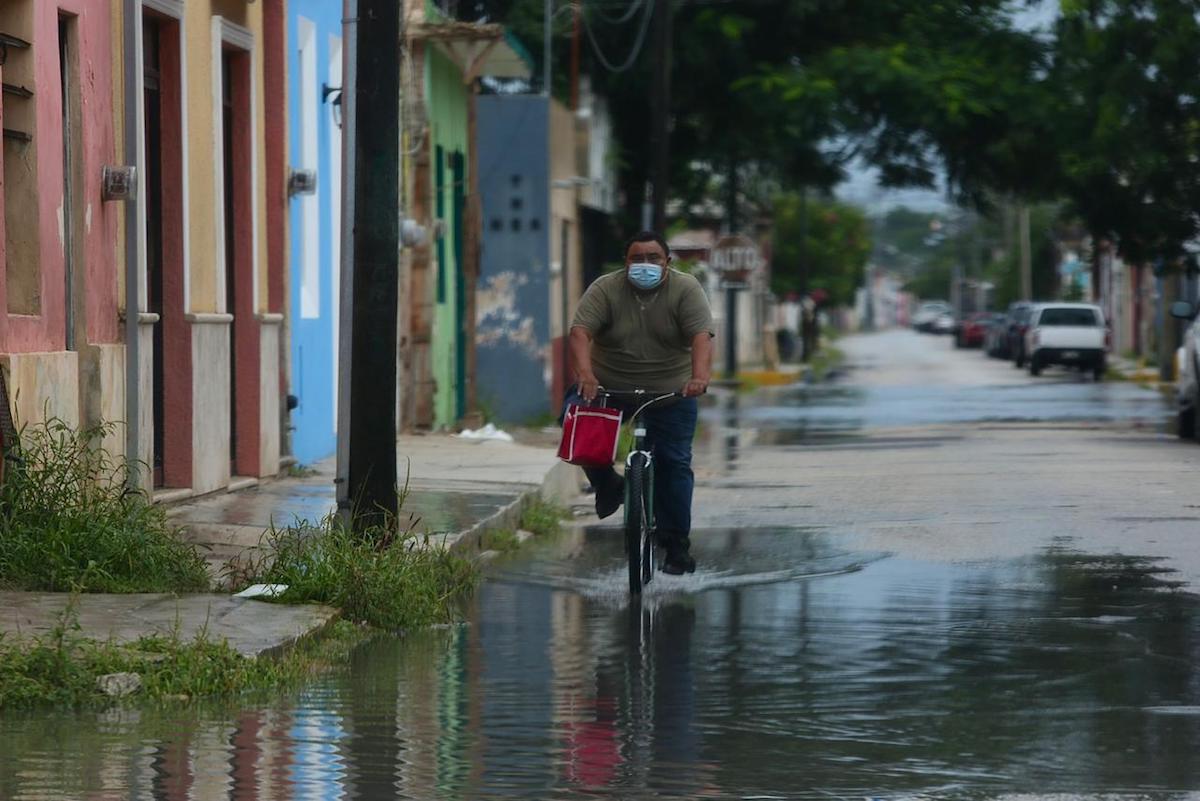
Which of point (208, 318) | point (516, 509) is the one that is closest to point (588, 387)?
point (516, 509)

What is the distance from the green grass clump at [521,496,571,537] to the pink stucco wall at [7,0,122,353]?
2.87m

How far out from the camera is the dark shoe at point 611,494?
11.4 m

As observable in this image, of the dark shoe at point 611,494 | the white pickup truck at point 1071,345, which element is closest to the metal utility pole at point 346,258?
the dark shoe at point 611,494

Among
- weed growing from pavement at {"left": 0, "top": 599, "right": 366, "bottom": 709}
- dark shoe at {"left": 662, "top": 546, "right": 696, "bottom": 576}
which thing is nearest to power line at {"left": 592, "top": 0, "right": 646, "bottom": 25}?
dark shoe at {"left": 662, "top": 546, "right": 696, "bottom": 576}

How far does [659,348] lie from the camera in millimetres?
10891

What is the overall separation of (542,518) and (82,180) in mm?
3713

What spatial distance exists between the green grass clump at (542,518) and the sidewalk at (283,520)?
9cm

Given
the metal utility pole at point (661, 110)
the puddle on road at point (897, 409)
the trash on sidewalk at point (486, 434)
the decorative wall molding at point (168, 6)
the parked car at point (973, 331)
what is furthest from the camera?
the parked car at point (973, 331)

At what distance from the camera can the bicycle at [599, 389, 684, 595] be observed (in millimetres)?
10281

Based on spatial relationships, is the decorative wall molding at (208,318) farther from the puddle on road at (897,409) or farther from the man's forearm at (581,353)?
the puddle on road at (897,409)

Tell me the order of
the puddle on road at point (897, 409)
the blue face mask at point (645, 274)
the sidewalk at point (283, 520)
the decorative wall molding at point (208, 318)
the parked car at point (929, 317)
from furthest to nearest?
1. the parked car at point (929, 317)
2. the puddle on road at point (897, 409)
3. the decorative wall molding at point (208, 318)
4. the blue face mask at point (645, 274)
5. the sidewalk at point (283, 520)

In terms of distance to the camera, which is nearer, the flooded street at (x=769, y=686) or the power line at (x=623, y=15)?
the flooded street at (x=769, y=686)

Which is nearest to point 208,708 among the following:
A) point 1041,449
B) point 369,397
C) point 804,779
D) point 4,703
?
point 4,703

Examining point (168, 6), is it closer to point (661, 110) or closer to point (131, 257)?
point (131, 257)
